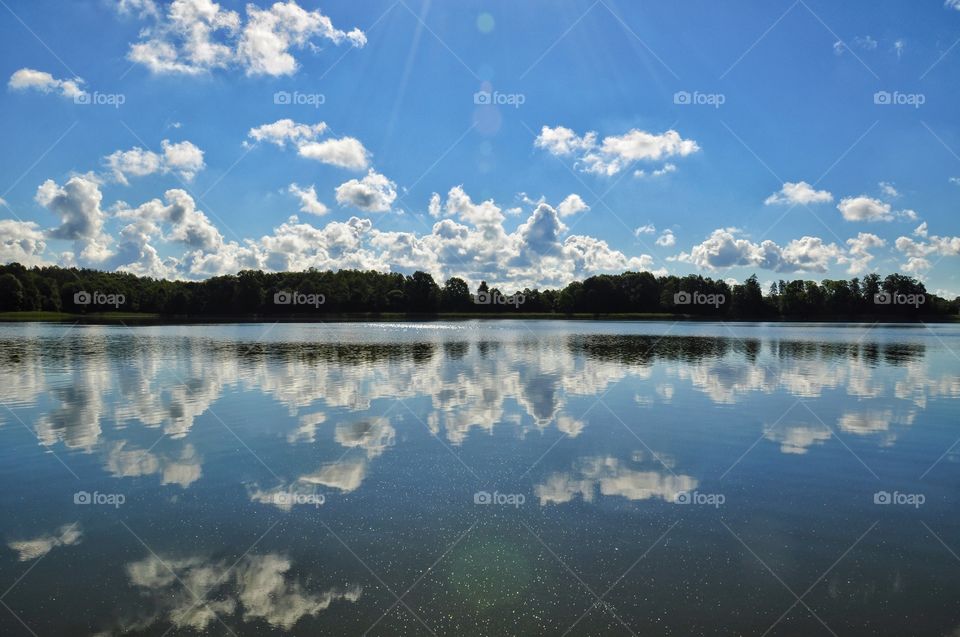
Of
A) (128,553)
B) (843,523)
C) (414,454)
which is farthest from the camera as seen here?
(414,454)

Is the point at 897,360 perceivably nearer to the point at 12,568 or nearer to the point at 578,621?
the point at 578,621

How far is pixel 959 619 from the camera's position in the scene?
8.02 meters

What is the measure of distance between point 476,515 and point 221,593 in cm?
476

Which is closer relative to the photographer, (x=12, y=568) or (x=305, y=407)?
(x=12, y=568)

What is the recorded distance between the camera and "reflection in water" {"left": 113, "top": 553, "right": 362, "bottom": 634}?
7.96 meters

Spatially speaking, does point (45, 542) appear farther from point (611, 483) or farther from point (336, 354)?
point (336, 354)

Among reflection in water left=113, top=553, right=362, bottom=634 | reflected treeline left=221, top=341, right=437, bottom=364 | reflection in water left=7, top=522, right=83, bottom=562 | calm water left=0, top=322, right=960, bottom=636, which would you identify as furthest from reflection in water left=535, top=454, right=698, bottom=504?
reflected treeline left=221, top=341, right=437, bottom=364

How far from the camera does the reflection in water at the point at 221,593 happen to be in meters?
7.96

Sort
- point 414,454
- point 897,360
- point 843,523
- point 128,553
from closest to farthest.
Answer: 1. point 128,553
2. point 843,523
3. point 414,454
4. point 897,360

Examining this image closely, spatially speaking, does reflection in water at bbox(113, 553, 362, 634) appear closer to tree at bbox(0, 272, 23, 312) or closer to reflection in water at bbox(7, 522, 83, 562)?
reflection in water at bbox(7, 522, 83, 562)

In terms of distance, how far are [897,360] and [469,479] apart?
44475mm

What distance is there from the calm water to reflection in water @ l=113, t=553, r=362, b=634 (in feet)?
0.12

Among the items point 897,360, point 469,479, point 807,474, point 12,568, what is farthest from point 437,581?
point 897,360

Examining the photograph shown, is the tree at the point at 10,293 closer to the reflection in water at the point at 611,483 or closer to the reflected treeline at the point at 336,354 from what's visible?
the reflected treeline at the point at 336,354
